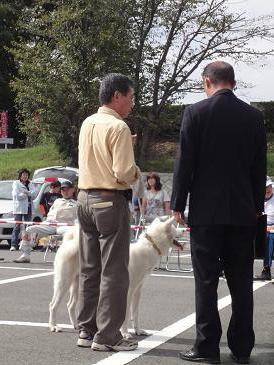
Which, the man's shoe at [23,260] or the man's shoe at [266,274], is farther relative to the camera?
the man's shoe at [23,260]

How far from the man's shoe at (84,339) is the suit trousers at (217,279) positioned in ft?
3.32

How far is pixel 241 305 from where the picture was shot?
5980mm

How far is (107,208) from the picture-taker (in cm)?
620

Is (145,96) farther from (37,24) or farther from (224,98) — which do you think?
(224,98)

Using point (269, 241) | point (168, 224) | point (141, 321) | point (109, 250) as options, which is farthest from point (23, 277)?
point (109, 250)

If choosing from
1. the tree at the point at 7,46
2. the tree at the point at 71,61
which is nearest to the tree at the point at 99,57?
the tree at the point at 71,61

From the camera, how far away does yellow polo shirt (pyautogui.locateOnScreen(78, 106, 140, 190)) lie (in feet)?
20.0

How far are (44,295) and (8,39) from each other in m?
36.5

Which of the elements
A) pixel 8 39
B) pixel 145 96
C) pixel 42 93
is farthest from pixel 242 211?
pixel 8 39

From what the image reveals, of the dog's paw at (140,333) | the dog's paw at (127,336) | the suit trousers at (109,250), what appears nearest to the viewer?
the suit trousers at (109,250)

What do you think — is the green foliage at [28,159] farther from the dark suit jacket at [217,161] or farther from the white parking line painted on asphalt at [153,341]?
the dark suit jacket at [217,161]

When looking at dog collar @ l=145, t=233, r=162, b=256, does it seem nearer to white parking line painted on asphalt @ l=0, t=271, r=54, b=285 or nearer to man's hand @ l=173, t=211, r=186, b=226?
man's hand @ l=173, t=211, r=186, b=226

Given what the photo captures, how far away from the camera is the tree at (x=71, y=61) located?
28.6 m

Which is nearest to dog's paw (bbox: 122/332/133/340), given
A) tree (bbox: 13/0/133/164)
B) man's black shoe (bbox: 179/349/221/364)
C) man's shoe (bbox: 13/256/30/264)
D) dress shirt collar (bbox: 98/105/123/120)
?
man's black shoe (bbox: 179/349/221/364)
